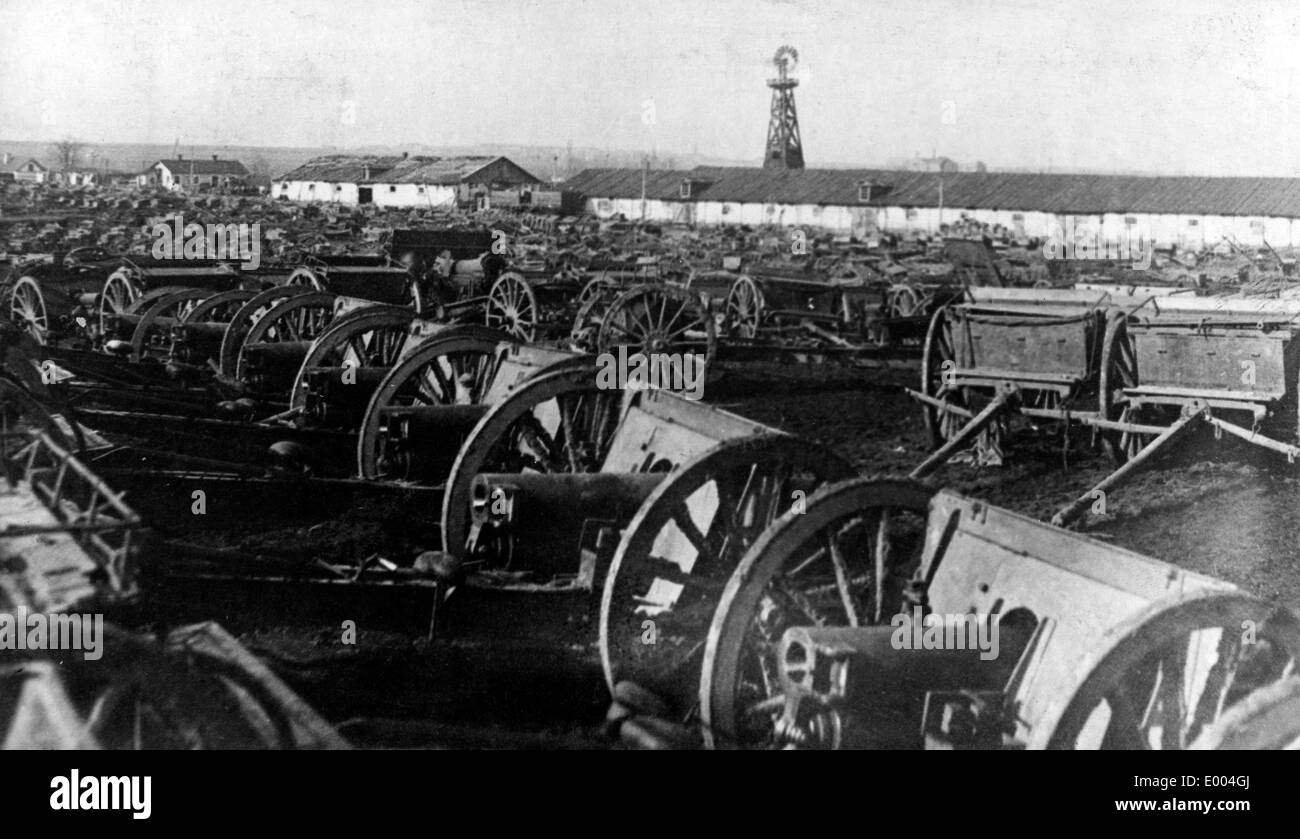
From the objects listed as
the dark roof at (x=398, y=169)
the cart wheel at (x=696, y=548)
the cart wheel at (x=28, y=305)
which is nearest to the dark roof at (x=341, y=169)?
the dark roof at (x=398, y=169)

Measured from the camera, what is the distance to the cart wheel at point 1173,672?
3635mm

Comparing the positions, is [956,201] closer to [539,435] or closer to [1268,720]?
[539,435]

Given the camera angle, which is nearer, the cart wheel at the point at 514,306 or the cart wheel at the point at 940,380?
the cart wheel at the point at 940,380

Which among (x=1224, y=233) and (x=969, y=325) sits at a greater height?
(x=1224, y=233)

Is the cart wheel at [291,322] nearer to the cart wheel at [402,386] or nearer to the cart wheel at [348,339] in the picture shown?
the cart wheel at [348,339]

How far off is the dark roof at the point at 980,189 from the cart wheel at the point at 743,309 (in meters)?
21.5

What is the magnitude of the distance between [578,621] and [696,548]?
38.8 inches

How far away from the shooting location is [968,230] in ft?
137
